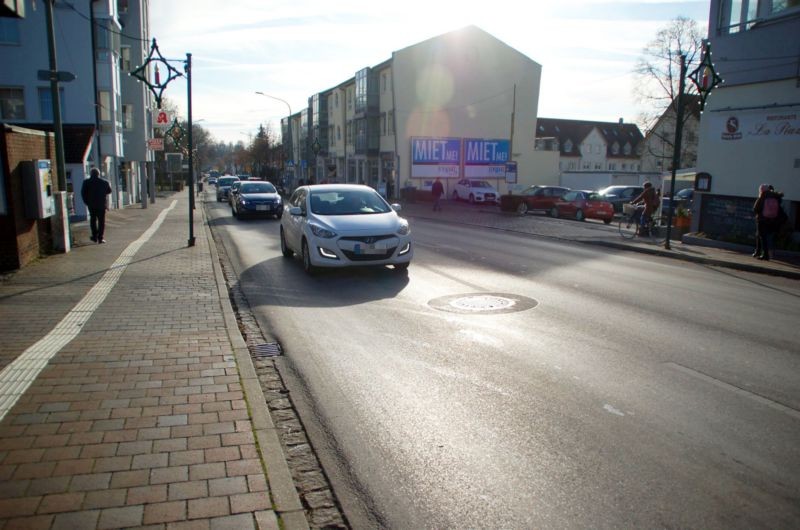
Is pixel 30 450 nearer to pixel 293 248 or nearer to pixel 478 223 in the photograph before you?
pixel 293 248

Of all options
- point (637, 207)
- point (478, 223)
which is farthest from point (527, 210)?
point (637, 207)

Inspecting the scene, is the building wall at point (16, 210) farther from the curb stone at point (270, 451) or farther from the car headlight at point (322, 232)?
the curb stone at point (270, 451)

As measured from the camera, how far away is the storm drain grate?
653 cm

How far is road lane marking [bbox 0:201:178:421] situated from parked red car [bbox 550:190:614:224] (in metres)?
23.4

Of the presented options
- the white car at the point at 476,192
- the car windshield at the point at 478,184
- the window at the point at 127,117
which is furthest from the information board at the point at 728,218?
the window at the point at 127,117

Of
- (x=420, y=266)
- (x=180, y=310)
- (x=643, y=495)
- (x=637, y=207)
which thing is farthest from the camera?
(x=637, y=207)

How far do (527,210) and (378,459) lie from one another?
2883 centimetres

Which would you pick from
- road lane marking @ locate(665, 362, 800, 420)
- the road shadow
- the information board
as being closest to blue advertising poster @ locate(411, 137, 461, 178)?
the information board

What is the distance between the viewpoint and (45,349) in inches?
243

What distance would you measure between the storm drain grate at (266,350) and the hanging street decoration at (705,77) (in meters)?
14.7

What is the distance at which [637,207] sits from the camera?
66.0 feet

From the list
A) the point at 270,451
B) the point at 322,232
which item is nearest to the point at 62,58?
the point at 322,232

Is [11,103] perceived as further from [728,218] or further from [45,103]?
[728,218]

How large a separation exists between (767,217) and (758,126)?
439cm
